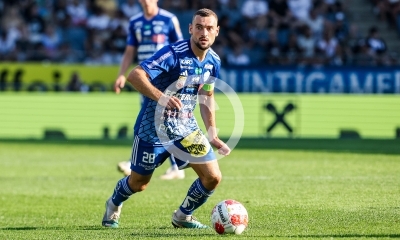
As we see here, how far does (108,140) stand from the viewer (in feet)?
76.4

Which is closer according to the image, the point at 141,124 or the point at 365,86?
the point at 141,124

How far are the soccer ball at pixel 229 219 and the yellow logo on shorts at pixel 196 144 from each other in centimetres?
57

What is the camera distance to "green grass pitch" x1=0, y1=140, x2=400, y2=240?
8.79 metres

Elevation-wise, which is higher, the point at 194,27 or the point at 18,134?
the point at 194,27

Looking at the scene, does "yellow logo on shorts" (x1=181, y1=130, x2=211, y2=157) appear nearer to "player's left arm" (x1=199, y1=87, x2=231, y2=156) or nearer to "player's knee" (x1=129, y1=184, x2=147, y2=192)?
"player's left arm" (x1=199, y1=87, x2=231, y2=156)

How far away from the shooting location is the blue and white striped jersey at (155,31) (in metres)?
13.9

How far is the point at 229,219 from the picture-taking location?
842 centimetres

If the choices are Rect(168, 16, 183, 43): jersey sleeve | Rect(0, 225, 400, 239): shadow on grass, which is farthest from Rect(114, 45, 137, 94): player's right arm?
Rect(0, 225, 400, 239): shadow on grass

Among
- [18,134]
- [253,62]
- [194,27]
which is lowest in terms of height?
[18,134]

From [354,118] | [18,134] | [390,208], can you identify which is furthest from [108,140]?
[390,208]

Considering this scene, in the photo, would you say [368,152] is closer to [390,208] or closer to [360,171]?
[360,171]

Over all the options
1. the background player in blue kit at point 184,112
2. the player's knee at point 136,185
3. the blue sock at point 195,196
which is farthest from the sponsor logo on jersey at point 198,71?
the player's knee at point 136,185

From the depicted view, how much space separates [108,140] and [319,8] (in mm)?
9687

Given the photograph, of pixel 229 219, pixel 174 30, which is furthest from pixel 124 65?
pixel 229 219
